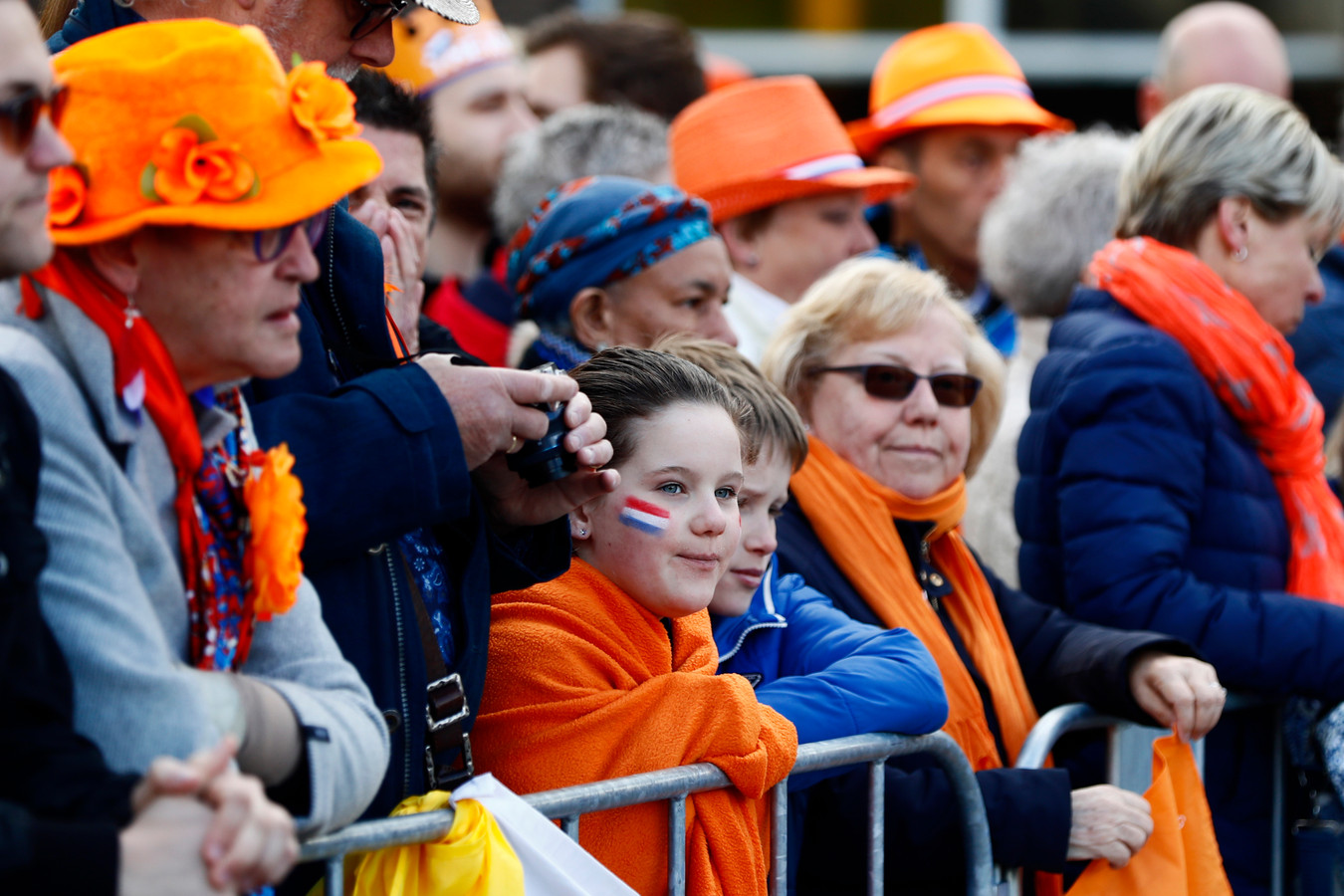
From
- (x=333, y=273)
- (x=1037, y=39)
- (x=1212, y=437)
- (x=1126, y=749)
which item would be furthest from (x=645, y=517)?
(x=1037, y=39)

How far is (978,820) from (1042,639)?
725 mm

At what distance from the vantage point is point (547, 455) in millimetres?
2016

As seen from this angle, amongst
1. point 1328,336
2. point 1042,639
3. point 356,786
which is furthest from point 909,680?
point 1328,336

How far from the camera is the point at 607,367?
8.38 ft

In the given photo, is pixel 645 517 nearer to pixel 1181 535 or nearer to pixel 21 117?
pixel 21 117

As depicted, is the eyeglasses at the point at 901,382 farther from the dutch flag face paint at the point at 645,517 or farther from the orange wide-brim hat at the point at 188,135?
the orange wide-brim hat at the point at 188,135

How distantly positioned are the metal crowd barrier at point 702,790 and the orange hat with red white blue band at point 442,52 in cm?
393

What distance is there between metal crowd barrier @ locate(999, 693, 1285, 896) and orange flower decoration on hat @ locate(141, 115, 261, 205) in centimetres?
202

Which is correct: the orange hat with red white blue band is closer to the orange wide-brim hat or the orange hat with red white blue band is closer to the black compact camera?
the black compact camera

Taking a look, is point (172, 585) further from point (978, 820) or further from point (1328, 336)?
point (1328, 336)

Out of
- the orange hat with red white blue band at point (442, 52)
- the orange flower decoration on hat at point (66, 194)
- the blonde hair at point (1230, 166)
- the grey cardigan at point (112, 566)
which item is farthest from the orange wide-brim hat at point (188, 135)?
the orange hat with red white blue band at point (442, 52)

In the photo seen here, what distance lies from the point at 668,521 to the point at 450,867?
699 mm

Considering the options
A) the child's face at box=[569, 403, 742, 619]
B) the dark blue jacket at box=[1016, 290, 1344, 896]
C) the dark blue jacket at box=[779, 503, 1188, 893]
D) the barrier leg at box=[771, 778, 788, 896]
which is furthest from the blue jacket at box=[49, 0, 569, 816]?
the dark blue jacket at box=[1016, 290, 1344, 896]

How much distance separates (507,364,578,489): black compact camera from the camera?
2016mm
